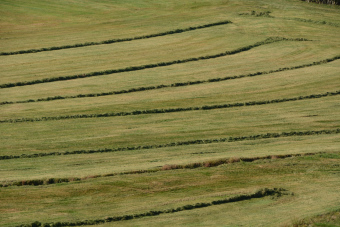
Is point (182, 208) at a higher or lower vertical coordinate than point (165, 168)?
lower

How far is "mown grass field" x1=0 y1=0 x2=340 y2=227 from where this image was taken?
22594 millimetres

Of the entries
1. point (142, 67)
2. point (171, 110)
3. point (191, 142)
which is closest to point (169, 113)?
point (171, 110)

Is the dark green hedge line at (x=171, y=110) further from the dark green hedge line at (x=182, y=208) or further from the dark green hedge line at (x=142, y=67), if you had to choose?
the dark green hedge line at (x=182, y=208)

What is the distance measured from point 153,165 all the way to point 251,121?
26.4ft

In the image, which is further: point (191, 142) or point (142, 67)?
point (142, 67)

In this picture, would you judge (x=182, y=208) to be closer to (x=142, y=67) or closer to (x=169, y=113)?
(x=169, y=113)

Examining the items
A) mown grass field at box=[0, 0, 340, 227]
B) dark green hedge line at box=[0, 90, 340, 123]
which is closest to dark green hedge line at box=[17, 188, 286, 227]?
mown grass field at box=[0, 0, 340, 227]

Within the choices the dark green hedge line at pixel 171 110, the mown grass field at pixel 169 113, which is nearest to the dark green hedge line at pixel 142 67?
the mown grass field at pixel 169 113

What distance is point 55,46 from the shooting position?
46.0 m

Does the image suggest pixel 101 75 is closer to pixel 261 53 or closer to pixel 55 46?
pixel 55 46

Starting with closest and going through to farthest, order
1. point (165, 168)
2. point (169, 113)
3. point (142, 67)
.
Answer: point (165, 168)
point (169, 113)
point (142, 67)

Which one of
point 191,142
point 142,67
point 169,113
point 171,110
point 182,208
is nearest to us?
point 182,208

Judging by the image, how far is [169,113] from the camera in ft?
111

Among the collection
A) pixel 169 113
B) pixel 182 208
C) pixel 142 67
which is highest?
pixel 142 67
